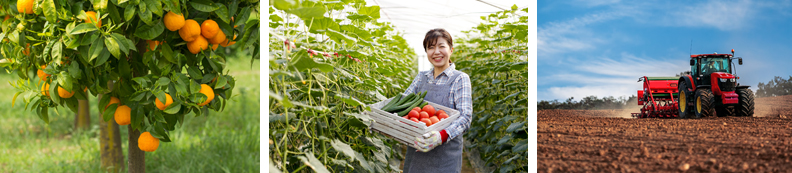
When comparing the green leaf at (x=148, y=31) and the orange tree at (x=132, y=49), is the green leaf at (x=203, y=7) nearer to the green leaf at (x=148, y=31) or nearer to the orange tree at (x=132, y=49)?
the orange tree at (x=132, y=49)

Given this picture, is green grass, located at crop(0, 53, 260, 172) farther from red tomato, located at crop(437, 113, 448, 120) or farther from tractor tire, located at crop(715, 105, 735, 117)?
tractor tire, located at crop(715, 105, 735, 117)

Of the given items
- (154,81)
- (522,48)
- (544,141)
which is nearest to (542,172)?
(544,141)

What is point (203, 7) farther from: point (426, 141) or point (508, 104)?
point (508, 104)

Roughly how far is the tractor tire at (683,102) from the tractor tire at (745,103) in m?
0.73

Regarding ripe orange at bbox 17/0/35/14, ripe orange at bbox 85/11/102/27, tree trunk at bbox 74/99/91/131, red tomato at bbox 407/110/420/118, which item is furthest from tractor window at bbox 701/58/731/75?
tree trunk at bbox 74/99/91/131

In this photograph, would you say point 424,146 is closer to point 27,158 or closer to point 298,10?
point 298,10

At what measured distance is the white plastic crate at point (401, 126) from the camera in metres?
1.55

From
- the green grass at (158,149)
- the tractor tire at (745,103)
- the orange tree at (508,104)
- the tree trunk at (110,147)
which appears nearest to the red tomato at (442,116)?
the orange tree at (508,104)

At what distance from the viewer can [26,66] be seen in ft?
4.83

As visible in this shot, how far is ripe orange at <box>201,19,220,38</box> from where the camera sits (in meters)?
1.35

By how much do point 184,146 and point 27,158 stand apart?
44.6 inches

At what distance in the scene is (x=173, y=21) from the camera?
4.20ft

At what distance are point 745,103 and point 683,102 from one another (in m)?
1.04

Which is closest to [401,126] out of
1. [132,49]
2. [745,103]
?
[132,49]
